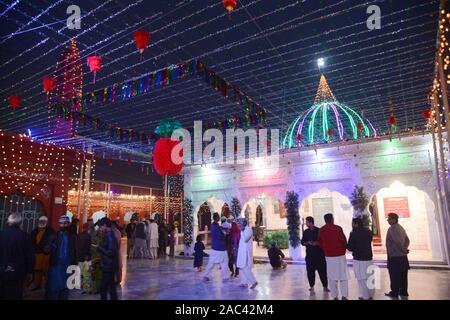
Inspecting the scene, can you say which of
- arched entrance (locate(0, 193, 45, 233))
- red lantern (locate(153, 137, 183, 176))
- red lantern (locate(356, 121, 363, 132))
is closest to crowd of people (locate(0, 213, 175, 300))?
red lantern (locate(153, 137, 183, 176))

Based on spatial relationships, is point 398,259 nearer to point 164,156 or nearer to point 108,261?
point 164,156

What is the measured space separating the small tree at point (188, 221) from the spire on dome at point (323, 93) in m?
6.25

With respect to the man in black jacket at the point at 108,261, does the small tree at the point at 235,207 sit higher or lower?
higher

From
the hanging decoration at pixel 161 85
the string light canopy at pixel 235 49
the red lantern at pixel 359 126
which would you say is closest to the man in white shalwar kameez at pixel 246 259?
the hanging decoration at pixel 161 85

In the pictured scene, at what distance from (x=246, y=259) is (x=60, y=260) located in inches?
125

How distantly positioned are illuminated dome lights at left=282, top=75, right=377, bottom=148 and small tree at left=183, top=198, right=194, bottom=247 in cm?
444

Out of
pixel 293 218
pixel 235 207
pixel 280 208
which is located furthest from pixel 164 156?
pixel 280 208

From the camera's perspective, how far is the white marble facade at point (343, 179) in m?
8.30

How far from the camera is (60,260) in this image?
4512 mm

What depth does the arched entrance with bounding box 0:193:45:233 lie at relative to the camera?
29.6 feet

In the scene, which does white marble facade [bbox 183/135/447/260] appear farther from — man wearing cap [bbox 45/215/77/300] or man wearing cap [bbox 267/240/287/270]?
man wearing cap [bbox 45/215/77/300]

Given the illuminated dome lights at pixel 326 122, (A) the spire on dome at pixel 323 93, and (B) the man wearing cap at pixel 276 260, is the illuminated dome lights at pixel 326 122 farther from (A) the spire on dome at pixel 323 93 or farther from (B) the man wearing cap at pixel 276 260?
(B) the man wearing cap at pixel 276 260

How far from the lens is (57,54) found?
241 inches
